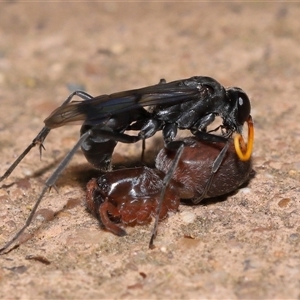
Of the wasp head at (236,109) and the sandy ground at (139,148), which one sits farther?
the wasp head at (236,109)

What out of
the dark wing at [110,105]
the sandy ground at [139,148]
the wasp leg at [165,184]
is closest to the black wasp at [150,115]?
the dark wing at [110,105]

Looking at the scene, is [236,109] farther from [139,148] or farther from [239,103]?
[139,148]

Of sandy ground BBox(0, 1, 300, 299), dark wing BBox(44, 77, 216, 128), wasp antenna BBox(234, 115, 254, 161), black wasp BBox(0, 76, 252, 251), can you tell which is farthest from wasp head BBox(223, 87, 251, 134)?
sandy ground BBox(0, 1, 300, 299)

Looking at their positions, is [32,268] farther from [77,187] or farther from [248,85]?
[248,85]

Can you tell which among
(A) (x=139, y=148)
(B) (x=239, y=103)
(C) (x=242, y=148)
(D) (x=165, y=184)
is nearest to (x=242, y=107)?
(B) (x=239, y=103)

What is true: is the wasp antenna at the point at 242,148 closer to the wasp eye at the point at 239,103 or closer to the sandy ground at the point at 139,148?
the wasp eye at the point at 239,103

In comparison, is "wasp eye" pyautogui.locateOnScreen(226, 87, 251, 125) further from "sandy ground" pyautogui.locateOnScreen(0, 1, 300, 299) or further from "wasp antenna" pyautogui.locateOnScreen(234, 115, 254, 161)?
"sandy ground" pyautogui.locateOnScreen(0, 1, 300, 299)

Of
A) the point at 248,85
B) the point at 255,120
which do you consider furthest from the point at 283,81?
the point at 255,120
